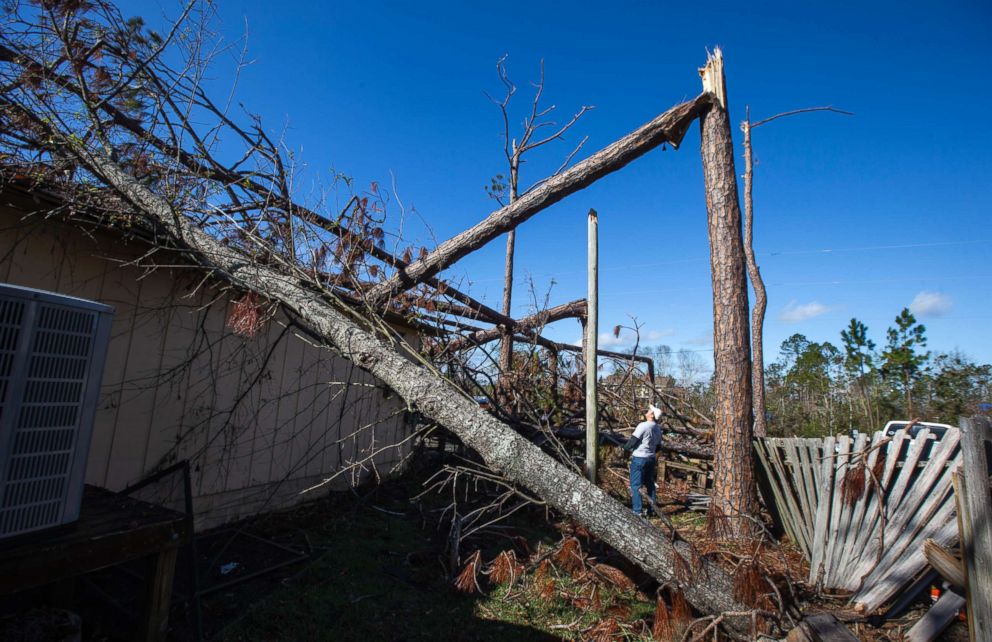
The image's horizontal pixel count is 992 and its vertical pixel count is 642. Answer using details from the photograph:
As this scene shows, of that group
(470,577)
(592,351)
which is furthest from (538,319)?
(470,577)

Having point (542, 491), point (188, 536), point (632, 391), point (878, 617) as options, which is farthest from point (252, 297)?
point (632, 391)

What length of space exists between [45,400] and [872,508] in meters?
5.17

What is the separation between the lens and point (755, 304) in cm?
1124

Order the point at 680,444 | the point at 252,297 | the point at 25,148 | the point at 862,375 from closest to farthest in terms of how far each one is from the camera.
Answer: the point at 25,148
the point at 252,297
the point at 680,444
the point at 862,375

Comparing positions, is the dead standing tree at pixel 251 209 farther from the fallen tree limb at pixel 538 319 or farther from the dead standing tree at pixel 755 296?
the dead standing tree at pixel 755 296

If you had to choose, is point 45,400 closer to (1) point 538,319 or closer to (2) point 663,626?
(2) point 663,626

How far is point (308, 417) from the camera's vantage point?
5.77m

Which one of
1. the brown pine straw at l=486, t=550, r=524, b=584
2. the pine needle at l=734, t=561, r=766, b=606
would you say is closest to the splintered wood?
the pine needle at l=734, t=561, r=766, b=606

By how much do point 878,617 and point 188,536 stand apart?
4490 mm

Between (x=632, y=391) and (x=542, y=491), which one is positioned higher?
(x=632, y=391)

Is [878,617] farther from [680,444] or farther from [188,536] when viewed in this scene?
[188,536]

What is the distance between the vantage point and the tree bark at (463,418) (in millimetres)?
2969

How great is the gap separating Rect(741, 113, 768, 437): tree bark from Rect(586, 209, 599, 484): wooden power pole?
5751 mm

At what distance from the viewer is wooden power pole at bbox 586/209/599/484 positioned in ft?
14.8
